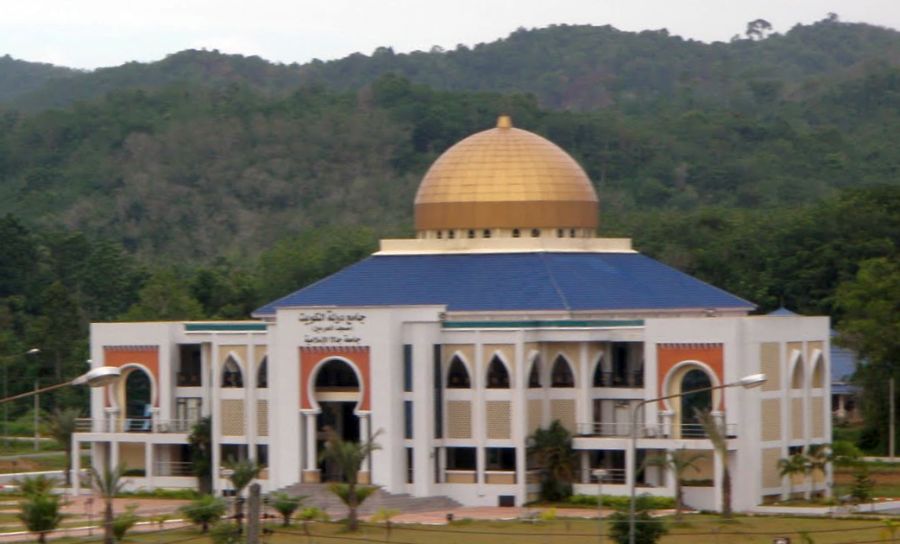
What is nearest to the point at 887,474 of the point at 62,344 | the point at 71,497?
the point at 71,497

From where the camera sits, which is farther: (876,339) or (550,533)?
(876,339)

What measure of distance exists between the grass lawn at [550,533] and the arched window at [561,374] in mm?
8826

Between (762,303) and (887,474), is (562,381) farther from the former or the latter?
(762,303)

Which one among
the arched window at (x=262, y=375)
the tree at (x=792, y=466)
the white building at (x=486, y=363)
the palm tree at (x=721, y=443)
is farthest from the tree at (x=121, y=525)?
the tree at (x=792, y=466)

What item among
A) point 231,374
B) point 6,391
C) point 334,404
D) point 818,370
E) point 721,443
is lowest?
point 721,443

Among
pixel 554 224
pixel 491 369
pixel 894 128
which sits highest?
pixel 894 128

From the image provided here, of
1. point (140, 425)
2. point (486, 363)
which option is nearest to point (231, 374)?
point (140, 425)

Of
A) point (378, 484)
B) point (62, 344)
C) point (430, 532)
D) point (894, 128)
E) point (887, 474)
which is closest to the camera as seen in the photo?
point (430, 532)

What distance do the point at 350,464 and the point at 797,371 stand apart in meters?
14.1

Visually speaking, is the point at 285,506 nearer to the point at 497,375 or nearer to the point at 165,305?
the point at 497,375

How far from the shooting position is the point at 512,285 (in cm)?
7100

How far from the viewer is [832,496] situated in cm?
6738

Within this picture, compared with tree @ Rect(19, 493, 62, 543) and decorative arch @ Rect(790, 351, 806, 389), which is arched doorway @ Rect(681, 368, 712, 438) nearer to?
decorative arch @ Rect(790, 351, 806, 389)

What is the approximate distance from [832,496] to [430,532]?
13932 millimetres
